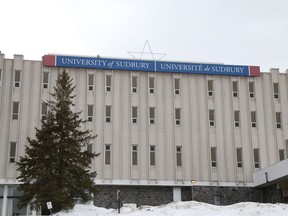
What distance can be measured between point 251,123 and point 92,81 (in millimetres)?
14404

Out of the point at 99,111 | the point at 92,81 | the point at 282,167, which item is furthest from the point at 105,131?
the point at 282,167

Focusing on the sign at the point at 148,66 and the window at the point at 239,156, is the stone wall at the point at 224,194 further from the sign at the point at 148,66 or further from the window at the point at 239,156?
the sign at the point at 148,66

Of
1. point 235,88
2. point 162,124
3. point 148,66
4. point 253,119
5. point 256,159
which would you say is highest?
point 148,66

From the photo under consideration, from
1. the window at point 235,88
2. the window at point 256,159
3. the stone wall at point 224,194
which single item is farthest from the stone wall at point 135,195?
the window at point 235,88

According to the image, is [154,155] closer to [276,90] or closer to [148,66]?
[148,66]

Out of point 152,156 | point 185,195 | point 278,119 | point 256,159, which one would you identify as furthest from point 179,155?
point 278,119

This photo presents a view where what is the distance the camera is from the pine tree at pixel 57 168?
99.8 feet

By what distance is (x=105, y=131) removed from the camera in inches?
1687

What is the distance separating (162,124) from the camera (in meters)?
43.8

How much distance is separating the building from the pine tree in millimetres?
9717

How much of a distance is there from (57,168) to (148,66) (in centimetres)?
1628

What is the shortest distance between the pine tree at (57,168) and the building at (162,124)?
972cm

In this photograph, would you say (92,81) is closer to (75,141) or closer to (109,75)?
(109,75)

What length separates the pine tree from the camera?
99.8ft
